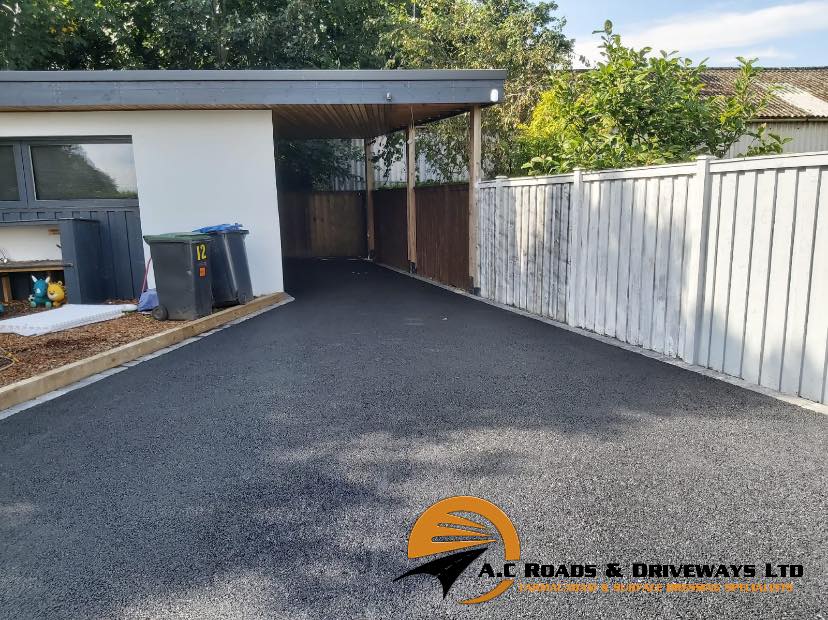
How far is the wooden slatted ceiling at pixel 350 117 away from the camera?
10.4 m

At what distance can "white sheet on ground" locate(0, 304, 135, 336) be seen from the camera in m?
7.11

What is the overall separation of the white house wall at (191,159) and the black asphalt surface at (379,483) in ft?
14.7

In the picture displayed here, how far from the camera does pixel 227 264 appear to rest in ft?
28.5

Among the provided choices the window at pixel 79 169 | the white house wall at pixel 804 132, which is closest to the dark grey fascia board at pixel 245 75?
the window at pixel 79 169

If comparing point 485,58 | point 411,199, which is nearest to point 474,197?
point 411,199

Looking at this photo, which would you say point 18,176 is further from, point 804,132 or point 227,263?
point 804,132

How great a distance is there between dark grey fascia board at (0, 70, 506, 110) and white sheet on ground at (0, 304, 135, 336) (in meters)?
3.00

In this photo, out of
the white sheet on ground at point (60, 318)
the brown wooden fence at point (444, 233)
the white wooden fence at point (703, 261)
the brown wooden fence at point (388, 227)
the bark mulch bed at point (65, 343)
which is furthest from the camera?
the brown wooden fence at point (388, 227)

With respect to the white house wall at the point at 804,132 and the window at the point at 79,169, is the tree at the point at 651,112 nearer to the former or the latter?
the window at the point at 79,169

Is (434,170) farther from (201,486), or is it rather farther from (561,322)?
(201,486)

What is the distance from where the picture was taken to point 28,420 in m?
4.48

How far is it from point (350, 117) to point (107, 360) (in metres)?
7.46

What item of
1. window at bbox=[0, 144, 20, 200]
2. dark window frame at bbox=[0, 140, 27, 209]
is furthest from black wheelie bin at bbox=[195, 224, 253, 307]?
window at bbox=[0, 144, 20, 200]

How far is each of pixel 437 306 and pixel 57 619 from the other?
7.30 metres
